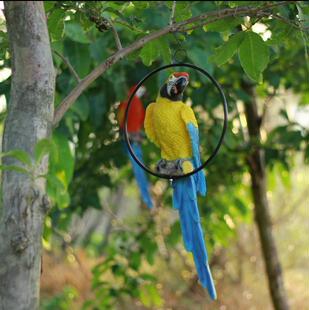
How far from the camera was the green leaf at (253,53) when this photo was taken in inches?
44.5

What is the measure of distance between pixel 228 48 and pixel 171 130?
0.20 m

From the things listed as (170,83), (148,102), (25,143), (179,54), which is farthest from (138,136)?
(25,143)

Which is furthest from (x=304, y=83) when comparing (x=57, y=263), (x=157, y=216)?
(x=57, y=263)

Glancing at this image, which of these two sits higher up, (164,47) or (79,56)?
(79,56)

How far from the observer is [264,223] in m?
2.55

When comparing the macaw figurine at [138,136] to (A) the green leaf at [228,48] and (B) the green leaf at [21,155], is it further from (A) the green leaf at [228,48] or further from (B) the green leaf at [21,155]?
(B) the green leaf at [21,155]

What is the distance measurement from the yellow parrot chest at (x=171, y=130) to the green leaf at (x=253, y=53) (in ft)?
0.49

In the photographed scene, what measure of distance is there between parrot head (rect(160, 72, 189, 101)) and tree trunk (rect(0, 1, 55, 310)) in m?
0.23

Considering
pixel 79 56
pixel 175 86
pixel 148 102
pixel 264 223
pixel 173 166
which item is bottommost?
pixel 264 223

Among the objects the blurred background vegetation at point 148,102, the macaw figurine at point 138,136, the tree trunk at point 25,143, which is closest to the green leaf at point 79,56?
the blurred background vegetation at point 148,102

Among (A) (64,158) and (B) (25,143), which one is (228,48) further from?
(A) (64,158)

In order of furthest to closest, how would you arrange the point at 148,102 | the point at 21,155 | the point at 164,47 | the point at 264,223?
the point at 264,223 → the point at 148,102 → the point at 164,47 → the point at 21,155

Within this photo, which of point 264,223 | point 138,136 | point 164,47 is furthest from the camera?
point 264,223

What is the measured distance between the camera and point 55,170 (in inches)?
74.1
